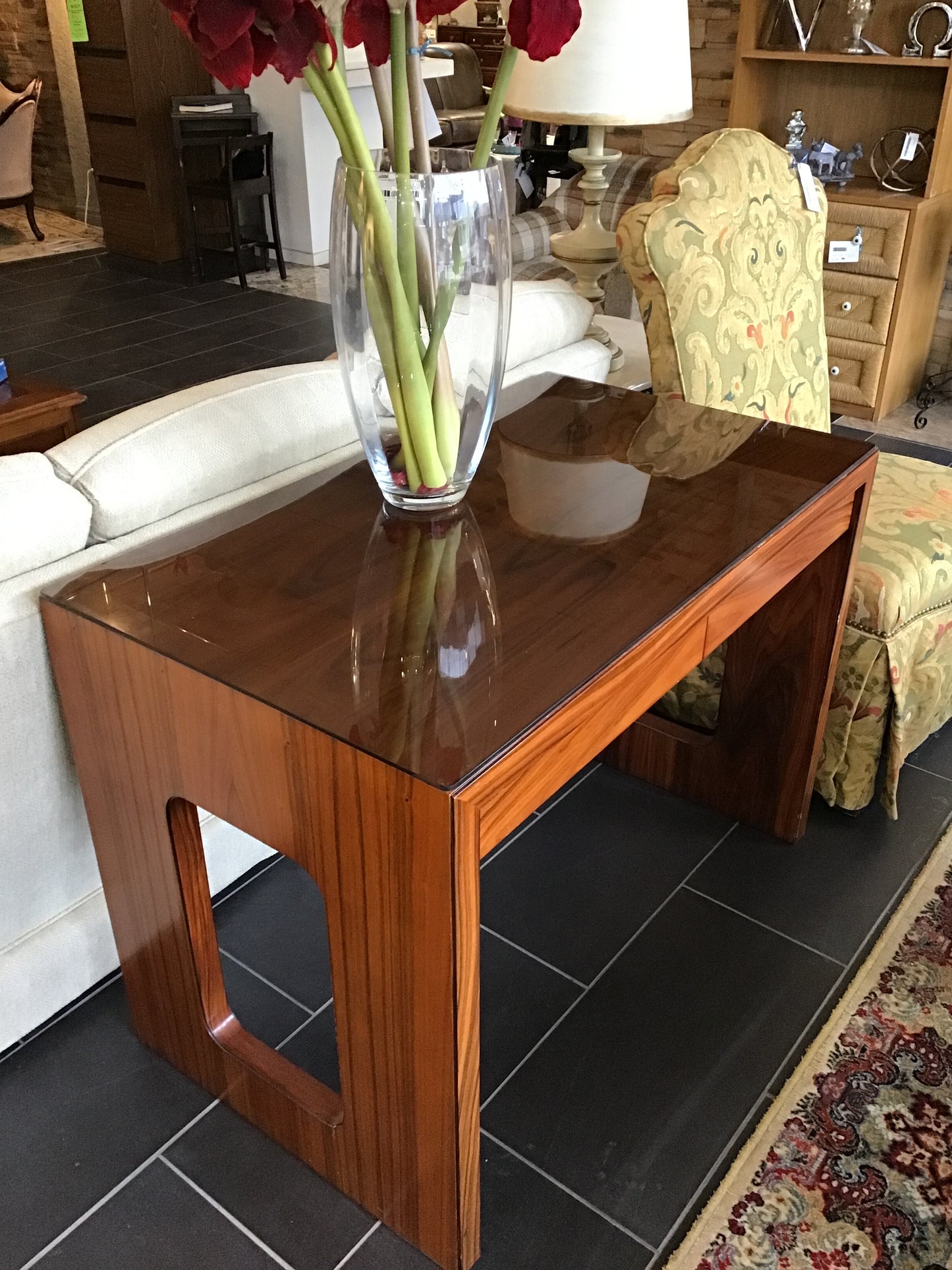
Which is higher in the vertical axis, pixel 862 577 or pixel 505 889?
pixel 862 577

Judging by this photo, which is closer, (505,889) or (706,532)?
(706,532)

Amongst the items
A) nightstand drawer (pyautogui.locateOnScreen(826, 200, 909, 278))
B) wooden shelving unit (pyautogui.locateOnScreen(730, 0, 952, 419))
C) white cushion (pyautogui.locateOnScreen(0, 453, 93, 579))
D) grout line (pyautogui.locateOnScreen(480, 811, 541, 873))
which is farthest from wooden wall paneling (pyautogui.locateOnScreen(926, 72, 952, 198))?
white cushion (pyautogui.locateOnScreen(0, 453, 93, 579))

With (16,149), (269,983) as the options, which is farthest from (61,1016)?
(16,149)

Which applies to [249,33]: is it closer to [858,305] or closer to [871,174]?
[858,305]

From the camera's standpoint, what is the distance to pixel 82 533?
1.20 metres

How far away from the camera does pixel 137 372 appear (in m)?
4.12

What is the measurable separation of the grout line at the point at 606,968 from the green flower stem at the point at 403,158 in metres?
0.93

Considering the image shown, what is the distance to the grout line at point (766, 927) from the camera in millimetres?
1539

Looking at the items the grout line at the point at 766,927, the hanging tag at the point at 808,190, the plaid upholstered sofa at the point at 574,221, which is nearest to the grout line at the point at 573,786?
the grout line at the point at 766,927

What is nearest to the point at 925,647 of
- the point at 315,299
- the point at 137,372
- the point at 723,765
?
the point at 723,765

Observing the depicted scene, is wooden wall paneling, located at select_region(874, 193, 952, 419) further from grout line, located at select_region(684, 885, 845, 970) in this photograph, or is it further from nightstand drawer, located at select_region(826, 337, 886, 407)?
grout line, located at select_region(684, 885, 845, 970)

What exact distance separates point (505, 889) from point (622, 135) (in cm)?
368

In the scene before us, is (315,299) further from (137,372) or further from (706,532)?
(706,532)

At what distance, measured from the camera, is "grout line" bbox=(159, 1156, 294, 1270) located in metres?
1.16
